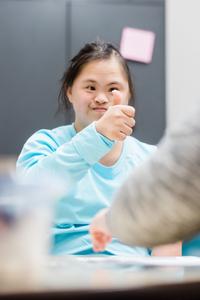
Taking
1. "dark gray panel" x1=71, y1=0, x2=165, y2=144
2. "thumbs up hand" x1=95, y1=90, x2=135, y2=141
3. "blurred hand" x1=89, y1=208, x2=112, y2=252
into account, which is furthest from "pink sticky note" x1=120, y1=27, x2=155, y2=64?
"blurred hand" x1=89, y1=208, x2=112, y2=252

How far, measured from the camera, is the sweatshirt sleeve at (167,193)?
52 cm

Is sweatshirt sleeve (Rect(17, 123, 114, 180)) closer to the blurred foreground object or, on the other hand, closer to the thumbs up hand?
the thumbs up hand

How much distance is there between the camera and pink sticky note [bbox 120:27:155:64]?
2.12 meters

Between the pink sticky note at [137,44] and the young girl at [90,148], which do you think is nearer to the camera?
the young girl at [90,148]

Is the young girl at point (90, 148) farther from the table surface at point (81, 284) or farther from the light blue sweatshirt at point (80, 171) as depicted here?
the table surface at point (81, 284)

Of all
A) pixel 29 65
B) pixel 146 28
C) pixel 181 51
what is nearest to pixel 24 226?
pixel 29 65

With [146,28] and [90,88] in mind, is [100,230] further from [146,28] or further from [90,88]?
[146,28]

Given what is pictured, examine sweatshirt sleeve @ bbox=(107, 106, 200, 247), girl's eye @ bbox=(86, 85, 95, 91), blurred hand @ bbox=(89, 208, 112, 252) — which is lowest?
blurred hand @ bbox=(89, 208, 112, 252)

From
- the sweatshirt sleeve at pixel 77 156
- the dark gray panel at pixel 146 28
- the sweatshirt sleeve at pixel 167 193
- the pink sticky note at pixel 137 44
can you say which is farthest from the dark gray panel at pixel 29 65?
the sweatshirt sleeve at pixel 167 193

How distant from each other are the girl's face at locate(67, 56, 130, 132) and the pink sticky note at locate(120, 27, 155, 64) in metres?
0.69

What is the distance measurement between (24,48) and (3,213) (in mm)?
1711

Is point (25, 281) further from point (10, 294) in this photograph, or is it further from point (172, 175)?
point (172, 175)

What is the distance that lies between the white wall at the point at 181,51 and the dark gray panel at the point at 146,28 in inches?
5.2

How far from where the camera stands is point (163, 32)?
2145 mm
